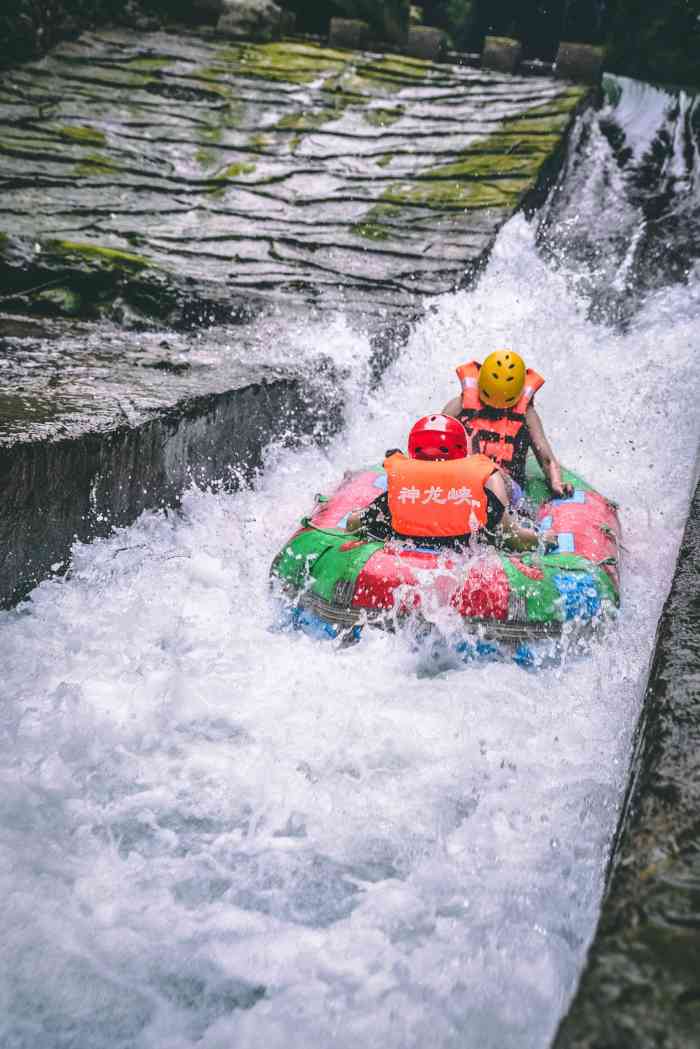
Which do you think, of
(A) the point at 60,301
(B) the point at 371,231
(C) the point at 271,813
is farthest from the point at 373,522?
(B) the point at 371,231

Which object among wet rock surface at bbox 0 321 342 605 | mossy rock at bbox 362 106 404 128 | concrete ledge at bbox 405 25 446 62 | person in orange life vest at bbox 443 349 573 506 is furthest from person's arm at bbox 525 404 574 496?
concrete ledge at bbox 405 25 446 62

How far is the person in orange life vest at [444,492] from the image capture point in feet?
13.9

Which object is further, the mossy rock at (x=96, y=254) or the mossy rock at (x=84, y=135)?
the mossy rock at (x=84, y=135)

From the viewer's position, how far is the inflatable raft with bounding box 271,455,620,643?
3.97 meters

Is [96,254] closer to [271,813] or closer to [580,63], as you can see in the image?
[271,813]

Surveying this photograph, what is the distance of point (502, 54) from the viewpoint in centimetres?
1081

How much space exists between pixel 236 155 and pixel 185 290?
9.68 feet

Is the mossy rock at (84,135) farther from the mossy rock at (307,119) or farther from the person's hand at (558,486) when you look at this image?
the person's hand at (558,486)

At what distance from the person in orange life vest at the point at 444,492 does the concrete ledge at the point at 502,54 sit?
8.33 meters

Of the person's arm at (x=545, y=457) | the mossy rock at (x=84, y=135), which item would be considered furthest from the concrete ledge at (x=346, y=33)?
the person's arm at (x=545, y=457)

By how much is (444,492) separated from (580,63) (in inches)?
341

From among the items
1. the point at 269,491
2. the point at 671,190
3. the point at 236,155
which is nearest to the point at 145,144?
the point at 236,155

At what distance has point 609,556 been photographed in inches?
184

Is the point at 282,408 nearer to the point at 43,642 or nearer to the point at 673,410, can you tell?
the point at 43,642
